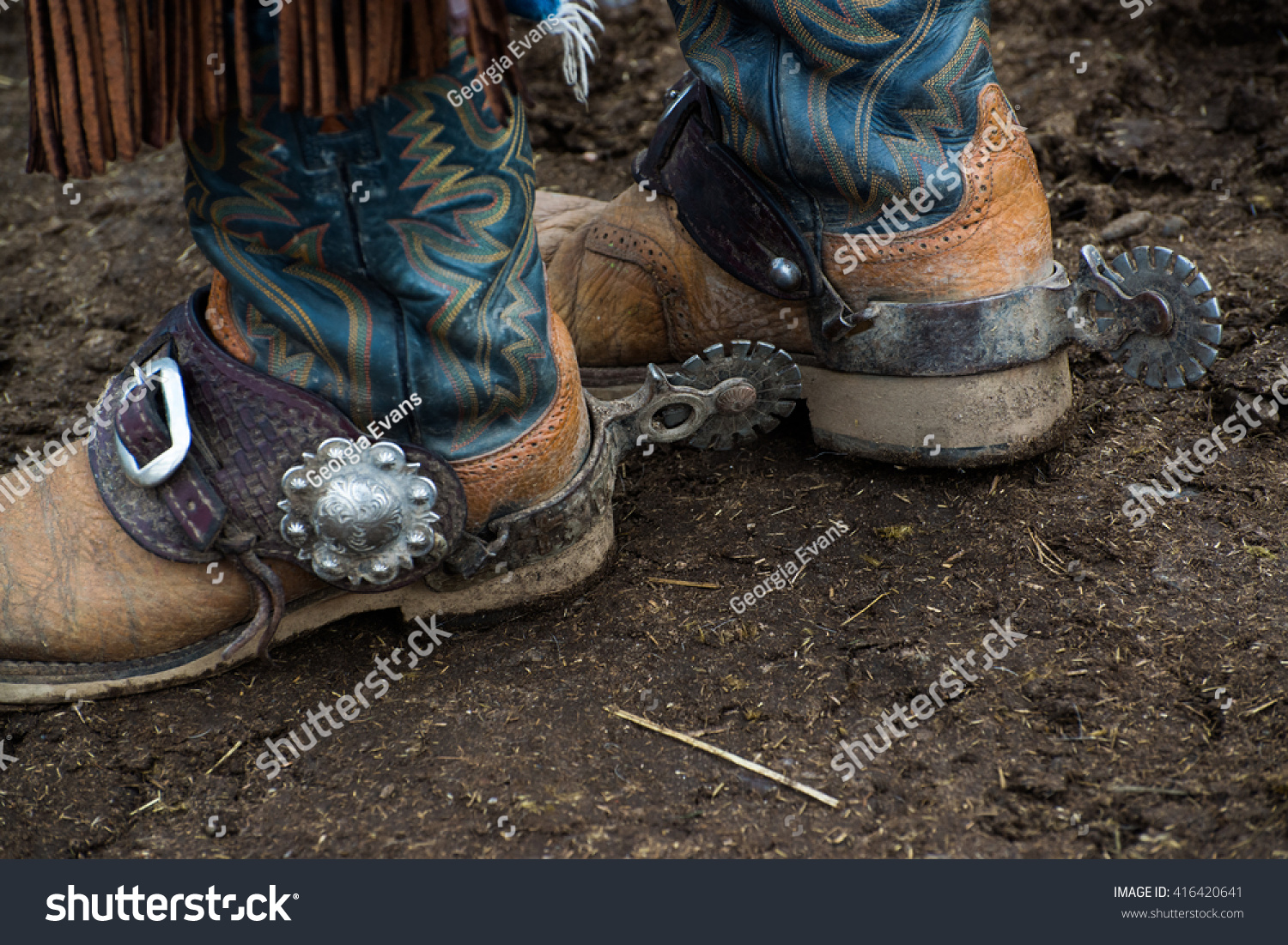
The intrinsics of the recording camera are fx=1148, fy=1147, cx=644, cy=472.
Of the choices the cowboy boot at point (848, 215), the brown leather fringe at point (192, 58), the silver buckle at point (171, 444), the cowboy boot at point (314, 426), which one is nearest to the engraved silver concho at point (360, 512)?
the cowboy boot at point (314, 426)

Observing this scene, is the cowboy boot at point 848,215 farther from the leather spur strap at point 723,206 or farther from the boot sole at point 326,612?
the boot sole at point 326,612

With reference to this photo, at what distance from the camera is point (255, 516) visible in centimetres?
119

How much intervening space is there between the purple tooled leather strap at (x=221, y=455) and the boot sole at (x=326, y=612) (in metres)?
0.12

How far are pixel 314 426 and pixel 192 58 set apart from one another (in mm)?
373

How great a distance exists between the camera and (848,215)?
135 cm

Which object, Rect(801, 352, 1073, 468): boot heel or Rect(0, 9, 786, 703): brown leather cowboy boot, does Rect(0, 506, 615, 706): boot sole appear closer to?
Rect(0, 9, 786, 703): brown leather cowboy boot

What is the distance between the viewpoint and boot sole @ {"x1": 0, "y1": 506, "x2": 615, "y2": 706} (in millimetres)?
1255

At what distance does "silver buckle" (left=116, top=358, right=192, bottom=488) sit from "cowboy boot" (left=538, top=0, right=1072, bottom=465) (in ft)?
1.96

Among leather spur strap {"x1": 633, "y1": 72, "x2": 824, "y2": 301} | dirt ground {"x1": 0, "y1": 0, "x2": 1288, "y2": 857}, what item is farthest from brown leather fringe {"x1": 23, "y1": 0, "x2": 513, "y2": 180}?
dirt ground {"x1": 0, "y1": 0, "x2": 1288, "y2": 857}

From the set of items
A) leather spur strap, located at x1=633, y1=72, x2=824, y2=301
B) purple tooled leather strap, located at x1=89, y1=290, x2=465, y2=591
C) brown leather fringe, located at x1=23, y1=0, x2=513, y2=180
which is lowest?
purple tooled leather strap, located at x1=89, y1=290, x2=465, y2=591

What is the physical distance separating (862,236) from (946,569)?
405 millimetres

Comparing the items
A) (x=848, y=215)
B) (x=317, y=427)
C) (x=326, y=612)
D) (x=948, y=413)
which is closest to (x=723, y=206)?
(x=848, y=215)

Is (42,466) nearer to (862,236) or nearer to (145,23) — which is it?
(145,23)

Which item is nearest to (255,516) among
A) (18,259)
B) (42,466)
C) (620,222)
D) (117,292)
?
(42,466)
